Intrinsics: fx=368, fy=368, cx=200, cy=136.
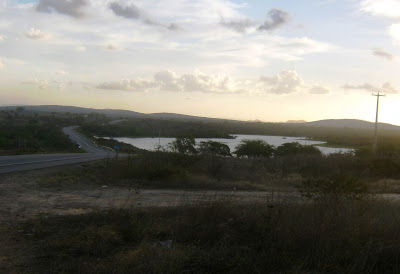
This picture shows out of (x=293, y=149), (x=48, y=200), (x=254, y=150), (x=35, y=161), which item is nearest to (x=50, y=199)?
(x=48, y=200)

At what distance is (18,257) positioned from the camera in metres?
5.43

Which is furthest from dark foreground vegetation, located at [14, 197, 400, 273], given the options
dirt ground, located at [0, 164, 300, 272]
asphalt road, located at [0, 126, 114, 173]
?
asphalt road, located at [0, 126, 114, 173]

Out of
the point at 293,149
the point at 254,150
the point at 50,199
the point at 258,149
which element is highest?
the point at 293,149

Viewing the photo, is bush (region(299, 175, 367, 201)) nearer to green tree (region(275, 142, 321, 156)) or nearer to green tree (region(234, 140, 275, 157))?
green tree (region(275, 142, 321, 156))

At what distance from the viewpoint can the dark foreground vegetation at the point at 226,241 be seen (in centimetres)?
493

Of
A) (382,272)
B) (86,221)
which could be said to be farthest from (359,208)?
(86,221)

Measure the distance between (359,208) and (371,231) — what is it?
112 centimetres

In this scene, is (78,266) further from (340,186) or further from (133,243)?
(340,186)

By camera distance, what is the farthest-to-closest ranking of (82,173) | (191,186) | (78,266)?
(82,173) < (191,186) < (78,266)

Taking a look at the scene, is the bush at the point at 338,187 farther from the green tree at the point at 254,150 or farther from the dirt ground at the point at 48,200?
the green tree at the point at 254,150

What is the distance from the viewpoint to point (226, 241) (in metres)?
5.75

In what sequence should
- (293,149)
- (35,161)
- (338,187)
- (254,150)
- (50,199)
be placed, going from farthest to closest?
(254,150), (293,149), (35,161), (50,199), (338,187)

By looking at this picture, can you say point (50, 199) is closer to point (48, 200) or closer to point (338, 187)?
point (48, 200)

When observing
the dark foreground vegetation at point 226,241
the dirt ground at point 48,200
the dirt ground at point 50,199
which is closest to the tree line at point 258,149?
the dirt ground at point 50,199
